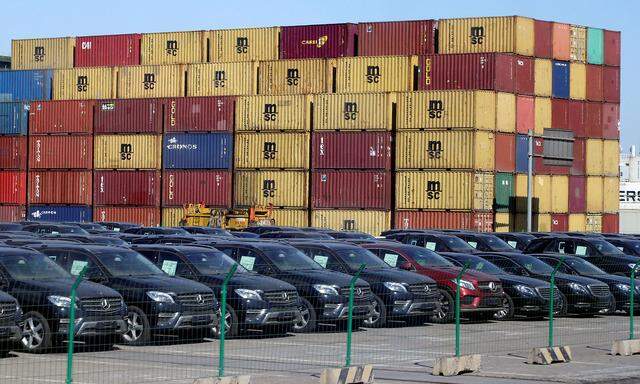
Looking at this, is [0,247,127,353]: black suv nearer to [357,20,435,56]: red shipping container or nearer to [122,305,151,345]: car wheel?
[122,305,151,345]: car wheel

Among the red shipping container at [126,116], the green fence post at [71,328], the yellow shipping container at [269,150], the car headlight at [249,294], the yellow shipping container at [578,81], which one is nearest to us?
the green fence post at [71,328]

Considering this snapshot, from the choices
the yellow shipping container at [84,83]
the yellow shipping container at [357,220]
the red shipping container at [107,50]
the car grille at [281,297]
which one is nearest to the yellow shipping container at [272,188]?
the yellow shipping container at [357,220]

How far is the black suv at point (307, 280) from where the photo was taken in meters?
19.2

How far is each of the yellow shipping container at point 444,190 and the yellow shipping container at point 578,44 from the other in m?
8.95

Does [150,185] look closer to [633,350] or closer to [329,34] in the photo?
[329,34]

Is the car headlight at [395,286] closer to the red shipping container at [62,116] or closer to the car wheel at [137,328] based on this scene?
the car wheel at [137,328]

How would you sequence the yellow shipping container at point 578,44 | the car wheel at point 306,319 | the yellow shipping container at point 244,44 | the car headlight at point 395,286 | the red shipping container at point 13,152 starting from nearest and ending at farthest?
the car wheel at point 306,319
the car headlight at point 395,286
the yellow shipping container at point 578,44
the yellow shipping container at point 244,44
the red shipping container at point 13,152

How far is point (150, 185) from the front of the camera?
63.0m

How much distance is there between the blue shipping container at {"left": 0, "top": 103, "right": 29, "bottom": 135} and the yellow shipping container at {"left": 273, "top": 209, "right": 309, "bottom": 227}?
49.2 ft

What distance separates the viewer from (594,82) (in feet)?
210

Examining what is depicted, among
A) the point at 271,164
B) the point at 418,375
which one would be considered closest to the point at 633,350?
the point at 418,375

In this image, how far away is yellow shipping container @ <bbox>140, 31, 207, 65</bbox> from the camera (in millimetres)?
68000

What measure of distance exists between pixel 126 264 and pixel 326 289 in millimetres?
3143

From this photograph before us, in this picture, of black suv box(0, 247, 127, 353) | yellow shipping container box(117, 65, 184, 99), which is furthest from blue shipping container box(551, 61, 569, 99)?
black suv box(0, 247, 127, 353)
